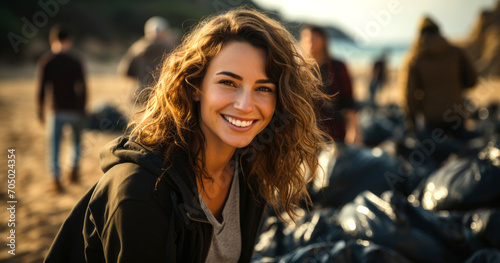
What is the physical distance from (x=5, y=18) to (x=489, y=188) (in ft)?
82.6

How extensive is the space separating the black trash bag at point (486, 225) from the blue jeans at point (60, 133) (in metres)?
3.76

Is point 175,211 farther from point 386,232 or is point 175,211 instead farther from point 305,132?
A: point 386,232

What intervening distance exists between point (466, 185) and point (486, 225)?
0.44m

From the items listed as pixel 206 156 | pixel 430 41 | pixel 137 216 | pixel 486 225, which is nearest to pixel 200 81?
pixel 206 156

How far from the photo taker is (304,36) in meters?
3.14

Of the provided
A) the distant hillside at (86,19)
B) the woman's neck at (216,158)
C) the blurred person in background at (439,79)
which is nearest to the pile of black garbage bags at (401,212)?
the blurred person in background at (439,79)

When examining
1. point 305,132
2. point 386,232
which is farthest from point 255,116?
point 386,232

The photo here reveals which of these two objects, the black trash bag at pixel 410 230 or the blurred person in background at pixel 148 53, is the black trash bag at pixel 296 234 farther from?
the blurred person in background at pixel 148 53

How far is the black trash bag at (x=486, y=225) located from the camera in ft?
6.41

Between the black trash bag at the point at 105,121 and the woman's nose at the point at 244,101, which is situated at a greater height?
the woman's nose at the point at 244,101

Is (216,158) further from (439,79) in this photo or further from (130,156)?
(439,79)

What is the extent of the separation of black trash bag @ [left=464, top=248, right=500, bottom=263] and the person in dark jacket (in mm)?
909

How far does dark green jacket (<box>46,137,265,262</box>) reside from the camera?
1.04m

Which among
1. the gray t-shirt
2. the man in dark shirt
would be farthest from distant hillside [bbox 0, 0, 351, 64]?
the gray t-shirt
